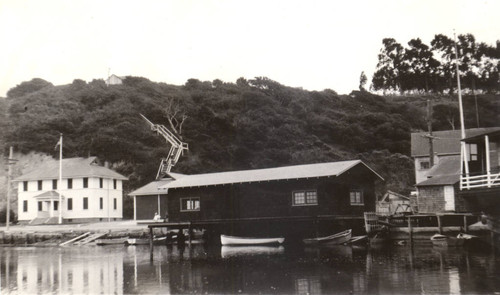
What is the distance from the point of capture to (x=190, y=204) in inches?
1786

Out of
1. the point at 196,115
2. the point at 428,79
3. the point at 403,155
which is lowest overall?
the point at 403,155

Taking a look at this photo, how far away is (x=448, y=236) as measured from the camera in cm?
3494

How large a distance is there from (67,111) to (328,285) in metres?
76.8

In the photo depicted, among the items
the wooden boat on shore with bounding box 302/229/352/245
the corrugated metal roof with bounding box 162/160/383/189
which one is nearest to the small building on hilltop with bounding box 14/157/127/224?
the corrugated metal roof with bounding box 162/160/383/189

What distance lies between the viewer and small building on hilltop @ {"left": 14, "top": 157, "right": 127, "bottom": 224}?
210ft

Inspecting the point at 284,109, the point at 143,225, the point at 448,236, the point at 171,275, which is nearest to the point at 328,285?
the point at 171,275

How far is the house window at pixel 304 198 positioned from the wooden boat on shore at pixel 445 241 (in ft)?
28.7

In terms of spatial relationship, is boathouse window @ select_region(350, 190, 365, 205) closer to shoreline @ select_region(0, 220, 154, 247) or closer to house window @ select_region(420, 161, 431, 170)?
shoreline @ select_region(0, 220, 154, 247)

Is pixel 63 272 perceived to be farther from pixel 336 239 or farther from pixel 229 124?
pixel 229 124

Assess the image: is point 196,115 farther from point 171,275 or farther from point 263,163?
point 171,275

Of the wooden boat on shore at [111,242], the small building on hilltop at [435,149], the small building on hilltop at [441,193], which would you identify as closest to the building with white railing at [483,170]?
the small building on hilltop at [441,193]

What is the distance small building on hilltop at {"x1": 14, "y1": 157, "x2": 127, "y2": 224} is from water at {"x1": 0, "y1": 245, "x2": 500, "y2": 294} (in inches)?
1088

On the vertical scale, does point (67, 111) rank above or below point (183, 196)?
above

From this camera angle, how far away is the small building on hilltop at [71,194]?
6394 cm
